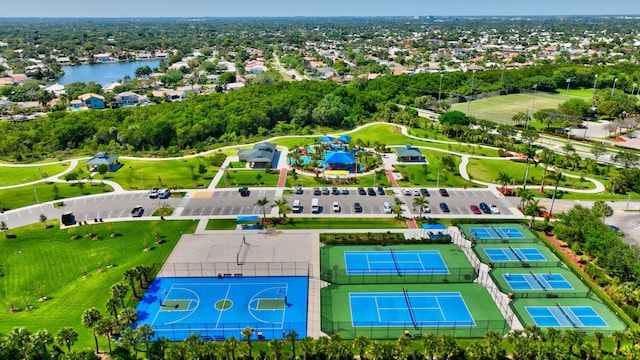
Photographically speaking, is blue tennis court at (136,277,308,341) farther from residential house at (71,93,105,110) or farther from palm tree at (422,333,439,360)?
residential house at (71,93,105,110)

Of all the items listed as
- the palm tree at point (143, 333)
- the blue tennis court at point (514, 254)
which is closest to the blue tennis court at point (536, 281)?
the blue tennis court at point (514, 254)

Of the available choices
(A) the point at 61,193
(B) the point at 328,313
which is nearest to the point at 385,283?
(B) the point at 328,313

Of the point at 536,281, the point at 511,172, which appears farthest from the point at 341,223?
the point at 511,172

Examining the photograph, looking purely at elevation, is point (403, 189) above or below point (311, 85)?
below

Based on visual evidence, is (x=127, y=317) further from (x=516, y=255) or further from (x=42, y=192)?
(x=42, y=192)

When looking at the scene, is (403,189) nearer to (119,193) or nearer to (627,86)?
(119,193)

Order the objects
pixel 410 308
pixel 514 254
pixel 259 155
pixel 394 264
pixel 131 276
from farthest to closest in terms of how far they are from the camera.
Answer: pixel 259 155 < pixel 514 254 < pixel 394 264 < pixel 131 276 < pixel 410 308

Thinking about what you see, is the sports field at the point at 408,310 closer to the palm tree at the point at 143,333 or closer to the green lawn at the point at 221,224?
the palm tree at the point at 143,333
